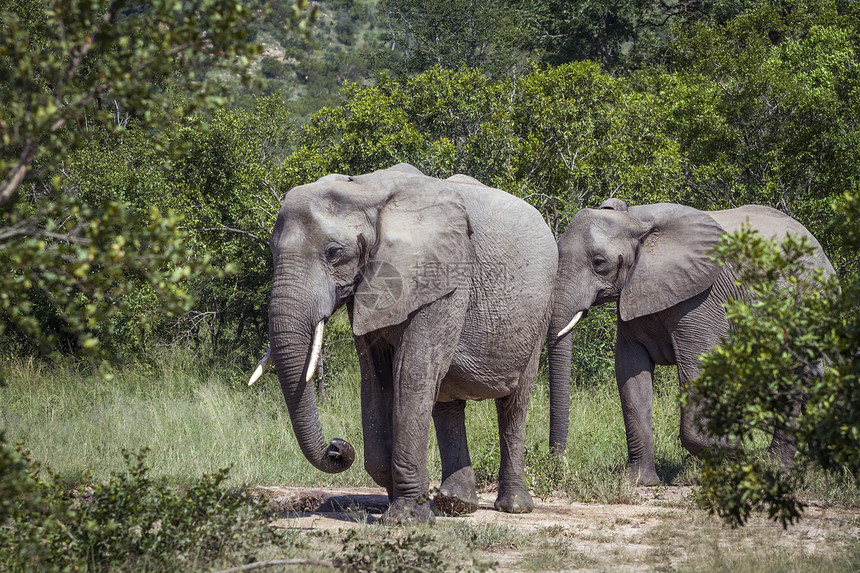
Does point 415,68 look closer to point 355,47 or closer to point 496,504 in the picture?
point 496,504

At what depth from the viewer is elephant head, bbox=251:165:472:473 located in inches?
271

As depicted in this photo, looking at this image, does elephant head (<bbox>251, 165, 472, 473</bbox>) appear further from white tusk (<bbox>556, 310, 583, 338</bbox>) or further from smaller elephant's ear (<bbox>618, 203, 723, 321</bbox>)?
smaller elephant's ear (<bbox>618, 203, 723, 321</bbox>)

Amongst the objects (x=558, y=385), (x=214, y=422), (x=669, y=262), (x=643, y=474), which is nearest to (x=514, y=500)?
(x=643, y=474)

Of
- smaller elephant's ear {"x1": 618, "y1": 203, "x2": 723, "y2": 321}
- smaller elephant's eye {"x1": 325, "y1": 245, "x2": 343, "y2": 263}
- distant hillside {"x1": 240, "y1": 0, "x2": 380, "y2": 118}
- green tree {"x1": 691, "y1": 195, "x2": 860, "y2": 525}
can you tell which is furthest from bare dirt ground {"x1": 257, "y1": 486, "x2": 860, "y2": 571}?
distant hillside {"x1": 240, "y1": 0, "x2": 380, "y2": 118}

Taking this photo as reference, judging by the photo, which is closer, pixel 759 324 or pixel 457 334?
pixel 759 324

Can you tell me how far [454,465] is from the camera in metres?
8.22

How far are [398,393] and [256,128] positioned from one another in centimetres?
842

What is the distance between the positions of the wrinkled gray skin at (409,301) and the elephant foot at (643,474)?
95.6 inches

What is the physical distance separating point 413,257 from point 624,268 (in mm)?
3788

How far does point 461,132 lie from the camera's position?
14852 mm

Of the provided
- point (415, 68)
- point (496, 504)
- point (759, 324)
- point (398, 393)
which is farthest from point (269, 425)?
point (415, 68)

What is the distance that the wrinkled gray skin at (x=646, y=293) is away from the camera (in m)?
10.1

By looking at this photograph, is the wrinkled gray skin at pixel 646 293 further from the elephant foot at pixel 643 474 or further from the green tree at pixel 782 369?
the green tree at pixel 782 369

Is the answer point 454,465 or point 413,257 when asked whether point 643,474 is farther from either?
point 413,257
